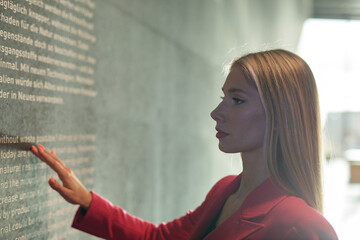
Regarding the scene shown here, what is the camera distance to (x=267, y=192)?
1621 millimetres

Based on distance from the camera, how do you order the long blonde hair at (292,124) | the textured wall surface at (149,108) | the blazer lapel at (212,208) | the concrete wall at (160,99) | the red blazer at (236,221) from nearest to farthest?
the red blazer at (236,221)
the long blonde hair at (292,124)
the blazer lapel at (212,208)
the textured wall surface at (149,108)
the concrete wall at (160,99)

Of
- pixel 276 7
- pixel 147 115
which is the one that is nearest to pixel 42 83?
pixel 147 115

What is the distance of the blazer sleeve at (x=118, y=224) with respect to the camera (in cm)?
188

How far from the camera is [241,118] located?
1645mm

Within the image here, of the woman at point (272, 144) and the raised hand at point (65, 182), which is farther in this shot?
the raised hand at point (65, 182)

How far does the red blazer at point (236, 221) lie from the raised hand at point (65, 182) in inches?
2.2

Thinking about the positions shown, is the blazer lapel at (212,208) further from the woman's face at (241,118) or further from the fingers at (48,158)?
the fingers at (48,158)

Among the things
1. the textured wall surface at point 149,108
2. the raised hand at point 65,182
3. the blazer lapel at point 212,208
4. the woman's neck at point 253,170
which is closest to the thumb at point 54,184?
the raised hand at point 65,182

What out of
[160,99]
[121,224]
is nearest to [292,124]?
[121,224]

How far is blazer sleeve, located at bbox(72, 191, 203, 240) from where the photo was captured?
6.18 ft

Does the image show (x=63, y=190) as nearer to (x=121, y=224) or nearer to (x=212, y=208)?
(x=121, y=224)

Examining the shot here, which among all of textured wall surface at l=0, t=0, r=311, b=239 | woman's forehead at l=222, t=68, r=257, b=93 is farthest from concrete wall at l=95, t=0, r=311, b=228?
woman's forehead at l=222, t=68, r=257, b=93

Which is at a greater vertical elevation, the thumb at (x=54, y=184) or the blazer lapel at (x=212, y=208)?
the thumb at (x=54, y=184)

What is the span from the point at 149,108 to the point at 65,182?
129 cm
